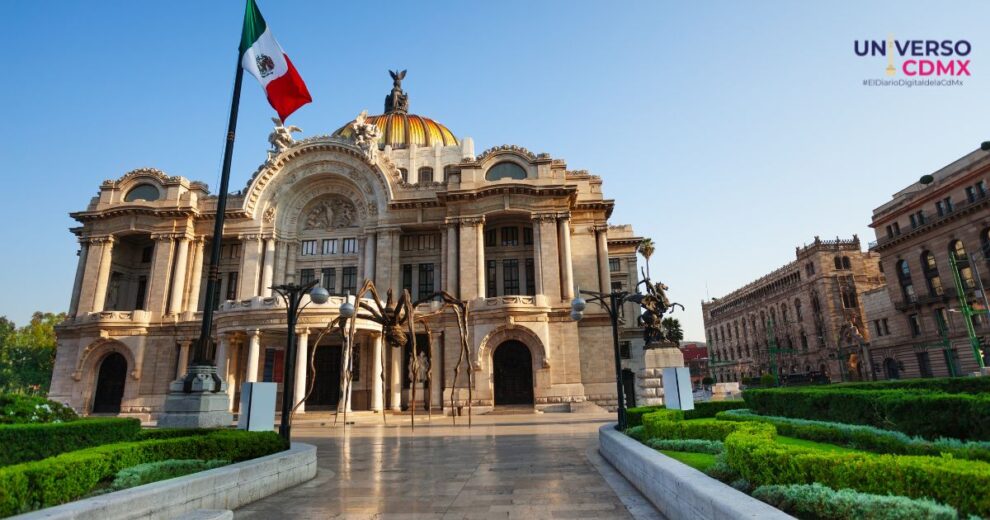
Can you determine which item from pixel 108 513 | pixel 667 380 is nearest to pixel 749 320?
pixel 667 380

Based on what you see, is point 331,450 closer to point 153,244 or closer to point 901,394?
point 901,394

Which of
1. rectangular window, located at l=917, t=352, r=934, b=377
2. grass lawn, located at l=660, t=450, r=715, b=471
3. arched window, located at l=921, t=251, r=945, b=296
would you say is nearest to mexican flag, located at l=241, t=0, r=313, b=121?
grass lawn, located at l=660, t=450, r=715, b=471

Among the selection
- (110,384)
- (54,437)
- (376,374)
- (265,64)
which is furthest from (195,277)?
(54,437)

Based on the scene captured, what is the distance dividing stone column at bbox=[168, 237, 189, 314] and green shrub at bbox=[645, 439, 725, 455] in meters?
39.1

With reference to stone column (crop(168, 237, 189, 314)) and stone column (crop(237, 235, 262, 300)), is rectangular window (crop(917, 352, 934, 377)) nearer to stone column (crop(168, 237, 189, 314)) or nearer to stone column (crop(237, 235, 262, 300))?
stone column (crop(237, 235, 262, 300))

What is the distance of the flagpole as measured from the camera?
41.8 feet

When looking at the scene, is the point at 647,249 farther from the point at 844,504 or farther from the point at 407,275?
the point at 844,504

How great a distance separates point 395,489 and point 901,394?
33.4ft

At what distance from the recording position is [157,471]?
8016 mm

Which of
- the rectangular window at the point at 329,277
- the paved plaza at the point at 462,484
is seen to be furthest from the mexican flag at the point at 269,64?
the rectangular window at the point at 329,277

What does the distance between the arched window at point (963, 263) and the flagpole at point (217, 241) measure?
185 ft

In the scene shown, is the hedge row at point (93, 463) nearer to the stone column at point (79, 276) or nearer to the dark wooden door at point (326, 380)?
the dark wooden door at point (326, 380)

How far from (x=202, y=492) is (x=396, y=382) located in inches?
1071

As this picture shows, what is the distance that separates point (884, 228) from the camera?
54812mm
